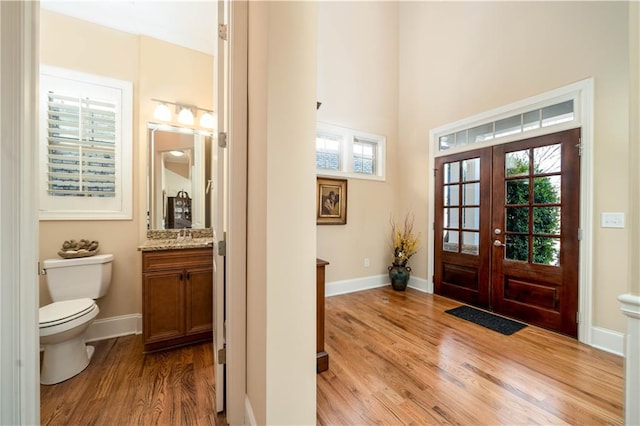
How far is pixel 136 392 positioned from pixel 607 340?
11.9 ft

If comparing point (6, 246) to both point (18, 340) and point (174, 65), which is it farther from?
point (174, 65)

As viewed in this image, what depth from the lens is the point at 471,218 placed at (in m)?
3.20

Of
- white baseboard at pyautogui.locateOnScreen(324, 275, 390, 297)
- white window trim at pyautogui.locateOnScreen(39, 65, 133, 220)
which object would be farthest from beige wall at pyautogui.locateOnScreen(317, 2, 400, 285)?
white window trim at pyautogui.locateOnScreen(39, 65, 133, 220)

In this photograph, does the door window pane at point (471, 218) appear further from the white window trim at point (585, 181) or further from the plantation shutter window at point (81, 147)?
the plantation shutter window at point (81, 147)

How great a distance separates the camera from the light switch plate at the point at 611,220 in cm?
207

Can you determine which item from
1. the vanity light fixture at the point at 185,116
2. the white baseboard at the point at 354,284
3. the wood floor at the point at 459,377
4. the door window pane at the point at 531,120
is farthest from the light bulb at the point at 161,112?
the door window pane at the point at 531,120

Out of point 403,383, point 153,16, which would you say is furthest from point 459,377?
point 153,16

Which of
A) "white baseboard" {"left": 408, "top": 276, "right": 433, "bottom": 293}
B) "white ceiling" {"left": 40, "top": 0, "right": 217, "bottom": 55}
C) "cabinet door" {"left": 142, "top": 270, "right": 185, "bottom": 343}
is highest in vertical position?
"white ceiling" {"left": 40, "top": 0, "right": 217, "bottom": 55}

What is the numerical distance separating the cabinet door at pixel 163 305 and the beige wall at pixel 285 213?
4.35 feet

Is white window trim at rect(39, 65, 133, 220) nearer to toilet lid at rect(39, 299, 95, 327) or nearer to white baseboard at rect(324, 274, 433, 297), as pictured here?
toilet lid at rect(39, 299, 95, 327)

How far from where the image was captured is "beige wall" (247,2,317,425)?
3.19 ft

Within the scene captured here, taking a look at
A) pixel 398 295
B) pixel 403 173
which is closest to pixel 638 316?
pixel 398 295

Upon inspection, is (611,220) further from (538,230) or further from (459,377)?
(459,377)

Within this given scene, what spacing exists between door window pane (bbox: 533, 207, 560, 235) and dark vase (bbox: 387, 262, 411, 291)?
1.63m
